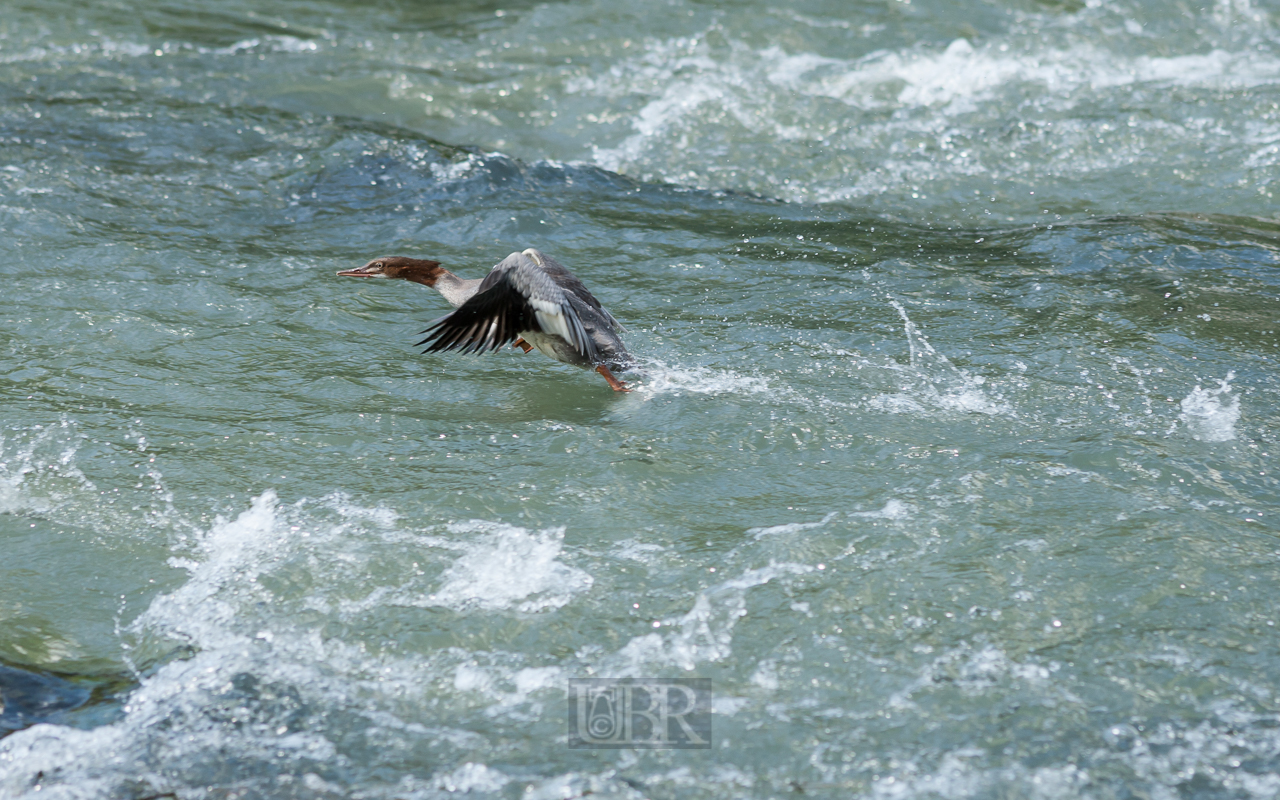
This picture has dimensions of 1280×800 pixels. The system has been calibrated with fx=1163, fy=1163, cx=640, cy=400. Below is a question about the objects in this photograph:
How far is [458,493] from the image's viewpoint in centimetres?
461

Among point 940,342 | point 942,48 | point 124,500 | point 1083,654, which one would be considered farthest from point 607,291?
point 942,48

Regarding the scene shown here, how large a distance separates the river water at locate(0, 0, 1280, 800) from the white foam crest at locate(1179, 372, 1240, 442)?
0.07 feet

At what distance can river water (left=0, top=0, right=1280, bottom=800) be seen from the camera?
3484mm

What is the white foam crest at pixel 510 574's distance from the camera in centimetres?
404

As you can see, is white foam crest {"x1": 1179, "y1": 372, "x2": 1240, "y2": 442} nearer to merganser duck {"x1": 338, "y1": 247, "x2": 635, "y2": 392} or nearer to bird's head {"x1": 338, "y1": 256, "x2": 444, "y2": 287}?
merganser duck {"x1": 338, "y1": 247, "x2": 635, "y2": 392}

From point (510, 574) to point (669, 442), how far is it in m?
1.16

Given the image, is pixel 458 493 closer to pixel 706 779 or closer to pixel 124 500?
pixel 124 500

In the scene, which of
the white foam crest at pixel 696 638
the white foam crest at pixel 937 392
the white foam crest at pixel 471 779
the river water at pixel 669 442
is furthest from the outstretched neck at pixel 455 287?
the white foam crest at pixel 471 779

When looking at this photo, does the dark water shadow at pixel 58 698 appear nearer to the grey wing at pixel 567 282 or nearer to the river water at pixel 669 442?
the river water at pixel 669 442

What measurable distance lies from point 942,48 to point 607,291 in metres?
5.49

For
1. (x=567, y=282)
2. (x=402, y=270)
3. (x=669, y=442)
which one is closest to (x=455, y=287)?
(x=402, y=270)

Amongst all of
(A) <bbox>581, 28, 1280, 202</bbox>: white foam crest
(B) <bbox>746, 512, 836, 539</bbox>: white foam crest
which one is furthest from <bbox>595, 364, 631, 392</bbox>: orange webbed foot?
(A) <bbox>581, 28, 1280, 202</bbox>: white foam crest

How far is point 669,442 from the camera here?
5.04 metres

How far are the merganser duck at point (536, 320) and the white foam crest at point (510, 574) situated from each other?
1194mm
